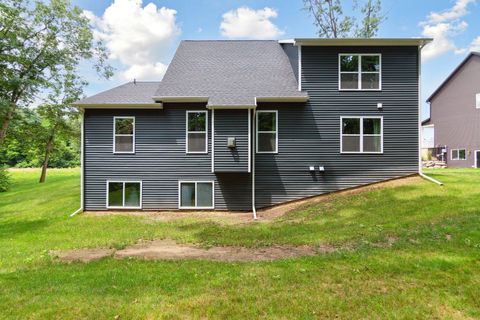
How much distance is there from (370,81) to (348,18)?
12.6 meters

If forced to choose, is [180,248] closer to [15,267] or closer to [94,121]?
[15,267]

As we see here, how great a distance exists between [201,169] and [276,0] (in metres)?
11.4

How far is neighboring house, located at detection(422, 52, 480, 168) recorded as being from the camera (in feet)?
77.6

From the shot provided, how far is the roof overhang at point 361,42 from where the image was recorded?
11891 millimetres

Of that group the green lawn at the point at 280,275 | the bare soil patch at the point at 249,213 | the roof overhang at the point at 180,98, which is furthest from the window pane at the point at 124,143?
the green lawn at the point at 280,275

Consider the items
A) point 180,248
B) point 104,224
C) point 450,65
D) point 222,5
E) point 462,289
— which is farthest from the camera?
point 450,65

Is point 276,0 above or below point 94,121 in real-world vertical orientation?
above

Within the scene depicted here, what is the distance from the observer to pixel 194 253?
6.35 meters

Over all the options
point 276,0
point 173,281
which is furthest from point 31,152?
point 173,281

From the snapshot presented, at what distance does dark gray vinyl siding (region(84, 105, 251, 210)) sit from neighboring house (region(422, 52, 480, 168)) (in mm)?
22130

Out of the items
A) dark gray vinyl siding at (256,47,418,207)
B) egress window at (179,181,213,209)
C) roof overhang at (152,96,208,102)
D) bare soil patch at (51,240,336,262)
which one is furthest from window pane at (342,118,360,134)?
bare soil patch at (51,240,336,262)

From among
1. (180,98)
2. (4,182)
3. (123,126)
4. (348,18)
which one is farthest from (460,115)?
(4,182)

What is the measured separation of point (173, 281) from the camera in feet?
14.6

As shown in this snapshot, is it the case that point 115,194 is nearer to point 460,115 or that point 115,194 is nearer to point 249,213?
point 249,213
